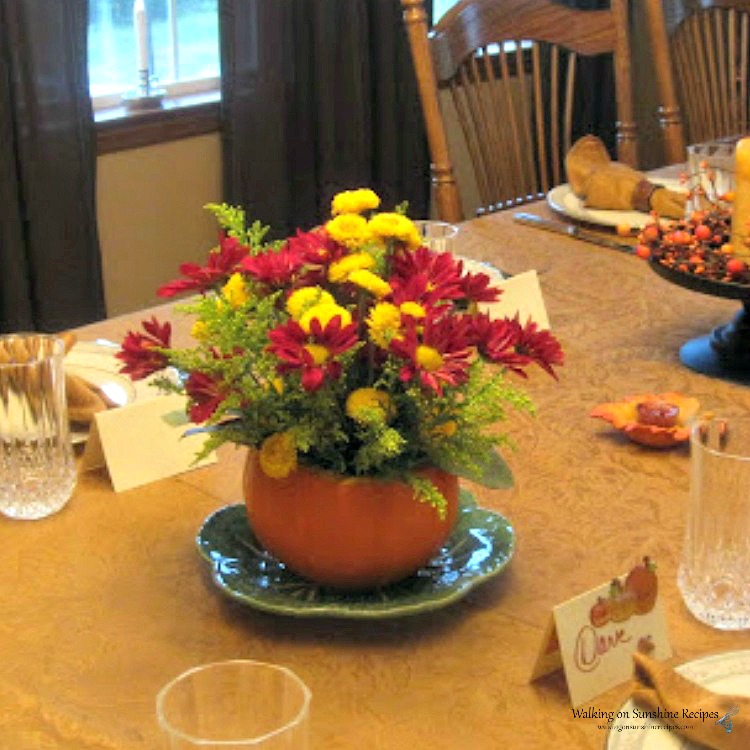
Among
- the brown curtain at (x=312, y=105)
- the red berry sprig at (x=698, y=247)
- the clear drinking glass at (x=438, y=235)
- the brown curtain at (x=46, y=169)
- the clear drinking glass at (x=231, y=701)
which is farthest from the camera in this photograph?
the brown curtain at (x=312, y=105)

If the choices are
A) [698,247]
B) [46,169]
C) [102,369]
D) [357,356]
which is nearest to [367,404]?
[357,356]

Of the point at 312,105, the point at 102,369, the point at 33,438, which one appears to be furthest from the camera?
the point at 312,105

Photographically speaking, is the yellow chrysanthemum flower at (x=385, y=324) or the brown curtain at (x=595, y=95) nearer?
the yellow chrysanthemum flower at (x=385, y=324)

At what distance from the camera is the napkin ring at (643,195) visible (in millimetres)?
1993

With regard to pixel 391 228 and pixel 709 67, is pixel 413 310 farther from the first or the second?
pixel 709 67

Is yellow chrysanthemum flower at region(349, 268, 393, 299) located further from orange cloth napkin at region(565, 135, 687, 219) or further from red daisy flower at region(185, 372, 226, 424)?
orange cloth napkin at region(565, 135, 687, 219)

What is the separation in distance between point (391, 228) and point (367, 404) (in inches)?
5.1

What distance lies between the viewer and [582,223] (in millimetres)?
2025

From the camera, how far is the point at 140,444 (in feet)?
4.17

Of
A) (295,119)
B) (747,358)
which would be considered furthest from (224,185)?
(747,358)

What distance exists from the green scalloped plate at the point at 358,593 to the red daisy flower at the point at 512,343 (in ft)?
0.52

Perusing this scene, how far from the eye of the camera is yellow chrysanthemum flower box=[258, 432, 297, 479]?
1004 millimetres

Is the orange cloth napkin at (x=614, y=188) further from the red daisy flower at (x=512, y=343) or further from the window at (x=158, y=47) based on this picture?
the window at (x=158, y=47)

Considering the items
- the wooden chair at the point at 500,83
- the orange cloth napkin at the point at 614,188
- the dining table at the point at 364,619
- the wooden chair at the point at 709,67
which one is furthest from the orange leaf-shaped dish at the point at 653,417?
the wooden chair at the point at 709,67
